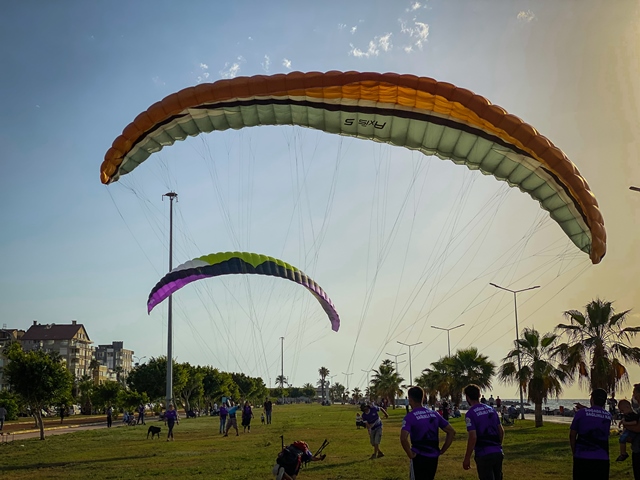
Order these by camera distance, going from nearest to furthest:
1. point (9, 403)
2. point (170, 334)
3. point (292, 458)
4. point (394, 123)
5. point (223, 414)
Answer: point (292, 458), point (394, 123), point (223, 414), point (170, 334), point (9, 403)

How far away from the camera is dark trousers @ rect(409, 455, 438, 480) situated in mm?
7738

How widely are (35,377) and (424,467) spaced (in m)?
27.1

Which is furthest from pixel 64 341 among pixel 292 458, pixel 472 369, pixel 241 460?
pixel 292 458

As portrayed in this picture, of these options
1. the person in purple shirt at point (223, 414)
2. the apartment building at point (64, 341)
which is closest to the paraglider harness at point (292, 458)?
the person in purple shirt at point (223, 414)

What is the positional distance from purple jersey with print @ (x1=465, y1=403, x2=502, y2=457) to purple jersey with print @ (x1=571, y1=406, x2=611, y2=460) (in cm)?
102

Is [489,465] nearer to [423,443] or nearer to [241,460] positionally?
[423,443]

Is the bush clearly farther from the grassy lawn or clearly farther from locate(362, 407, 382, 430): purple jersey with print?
locate(362, 407, 382, 430): purple jersey with print

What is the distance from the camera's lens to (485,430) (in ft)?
26.5

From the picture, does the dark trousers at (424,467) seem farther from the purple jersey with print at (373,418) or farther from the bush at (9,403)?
the bush at (9,403)

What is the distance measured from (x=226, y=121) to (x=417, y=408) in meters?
11.0

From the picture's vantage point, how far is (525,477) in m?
13.2

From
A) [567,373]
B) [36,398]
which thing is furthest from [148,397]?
[567,373]

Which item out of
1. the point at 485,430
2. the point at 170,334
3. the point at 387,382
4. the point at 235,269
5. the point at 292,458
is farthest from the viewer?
the point at 387,382

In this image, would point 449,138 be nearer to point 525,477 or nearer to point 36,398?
point 525,477
